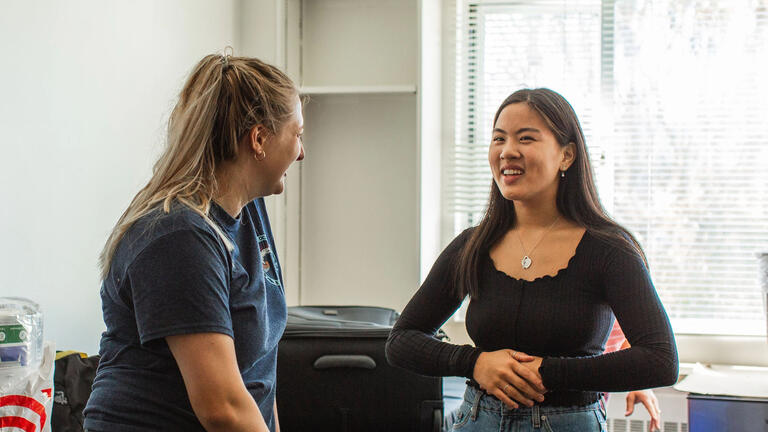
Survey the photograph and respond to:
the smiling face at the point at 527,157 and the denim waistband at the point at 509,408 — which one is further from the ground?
the smiling face at the point at 527,157

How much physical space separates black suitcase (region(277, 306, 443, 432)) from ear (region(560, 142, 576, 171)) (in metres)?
0.77

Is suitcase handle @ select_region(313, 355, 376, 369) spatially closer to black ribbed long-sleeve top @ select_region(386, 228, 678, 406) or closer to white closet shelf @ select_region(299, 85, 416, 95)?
black ribbed long-sleeve top @ select_region(386, 228, 678, 406)

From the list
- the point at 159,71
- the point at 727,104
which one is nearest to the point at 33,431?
the point at 159,71

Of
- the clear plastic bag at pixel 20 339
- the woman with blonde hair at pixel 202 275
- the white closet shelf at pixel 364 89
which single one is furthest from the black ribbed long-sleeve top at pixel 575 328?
the white closet shelf at pixel 364 89

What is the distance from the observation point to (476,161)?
3.22m

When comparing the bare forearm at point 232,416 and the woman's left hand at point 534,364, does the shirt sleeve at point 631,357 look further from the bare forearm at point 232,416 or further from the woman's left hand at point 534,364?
the bare forearm at point 232,416

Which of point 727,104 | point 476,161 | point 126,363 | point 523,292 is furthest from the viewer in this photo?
point 476,161

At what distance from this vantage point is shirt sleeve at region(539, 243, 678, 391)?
1.38 m

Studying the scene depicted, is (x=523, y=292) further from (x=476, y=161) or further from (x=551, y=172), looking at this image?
(x=476, y=161)

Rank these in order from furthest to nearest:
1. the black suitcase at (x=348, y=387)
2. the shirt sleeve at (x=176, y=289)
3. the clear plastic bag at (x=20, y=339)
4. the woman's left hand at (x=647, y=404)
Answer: the black suitcase at (x=348, y=387) < the woman's left hand at (x=647, y=404) < the clear plastic bag at (x=20, y=339) < the shirt sleeve at (x=176, y=289)

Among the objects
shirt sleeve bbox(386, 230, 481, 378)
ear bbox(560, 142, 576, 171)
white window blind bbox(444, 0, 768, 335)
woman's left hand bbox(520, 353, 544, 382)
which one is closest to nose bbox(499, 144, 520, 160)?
ear bbox(560, 142, 576, 171)

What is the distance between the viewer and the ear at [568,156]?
1.64 metres

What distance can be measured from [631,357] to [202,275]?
0.81 meters

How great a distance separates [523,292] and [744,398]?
131 cm
